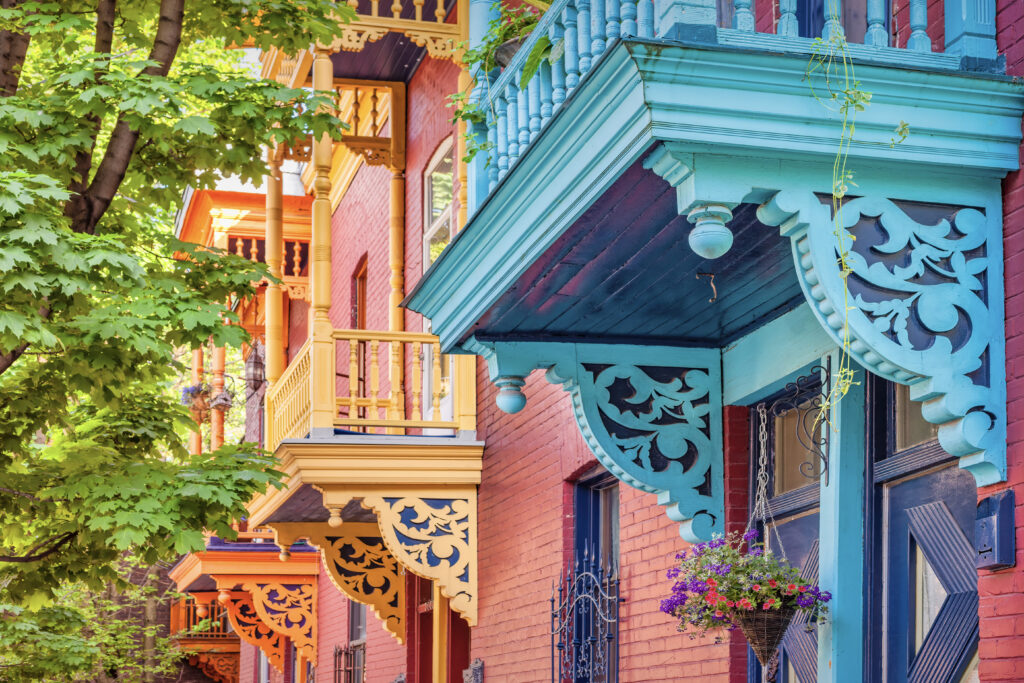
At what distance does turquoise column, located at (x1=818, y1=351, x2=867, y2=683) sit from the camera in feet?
17.5

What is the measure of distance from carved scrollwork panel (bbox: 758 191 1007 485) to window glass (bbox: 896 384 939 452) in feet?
2.57

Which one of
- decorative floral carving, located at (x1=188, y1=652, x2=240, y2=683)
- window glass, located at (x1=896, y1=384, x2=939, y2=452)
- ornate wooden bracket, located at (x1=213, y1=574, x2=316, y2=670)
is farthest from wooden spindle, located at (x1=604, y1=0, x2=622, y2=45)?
decorative floral carving, located at (x1=188, y1=652, x2=240, y2=683)

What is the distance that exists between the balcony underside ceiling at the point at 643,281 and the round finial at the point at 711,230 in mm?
263

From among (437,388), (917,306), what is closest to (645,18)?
(917,306)

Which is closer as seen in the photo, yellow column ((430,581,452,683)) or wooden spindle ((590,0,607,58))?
wooden spindle ((590,0,607,58))

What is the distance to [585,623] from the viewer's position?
8.74 m

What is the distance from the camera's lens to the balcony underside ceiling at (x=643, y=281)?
4867mm

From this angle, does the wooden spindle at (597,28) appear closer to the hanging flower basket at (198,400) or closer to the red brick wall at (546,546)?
the red brick wall at (546,546)

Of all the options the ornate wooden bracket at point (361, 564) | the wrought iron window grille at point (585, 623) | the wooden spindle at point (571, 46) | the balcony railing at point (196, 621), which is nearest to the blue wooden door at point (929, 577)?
the wooden spindle at point (571, 46)

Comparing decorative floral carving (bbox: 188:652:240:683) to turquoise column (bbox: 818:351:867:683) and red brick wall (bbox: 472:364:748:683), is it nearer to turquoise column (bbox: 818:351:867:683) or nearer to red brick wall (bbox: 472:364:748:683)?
red brick wall (bbox: 472:364:748:683)

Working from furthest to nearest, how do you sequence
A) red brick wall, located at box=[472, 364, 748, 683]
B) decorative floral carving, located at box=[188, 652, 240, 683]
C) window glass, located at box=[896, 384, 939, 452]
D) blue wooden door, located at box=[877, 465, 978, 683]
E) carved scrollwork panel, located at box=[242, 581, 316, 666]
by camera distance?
1. decorative floral carving, located at box=[188, 652, 240, 683]
2. carved scrollwork panel, located at box=[242, 581, 316, 666]
3. red brick wall, located at box=[472, 364, 748, 683]
4. window glass, located at box=[896, 384, 939, 452]
5. blue wooden door, located at box=[877, 465, 978, 683]

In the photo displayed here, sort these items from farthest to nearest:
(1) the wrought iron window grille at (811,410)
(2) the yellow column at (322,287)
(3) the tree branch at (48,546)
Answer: (2) the yellow column at (322,287) → (3) the tree branch at (48,546) → (1) the wrought iron window grille at (811,410)

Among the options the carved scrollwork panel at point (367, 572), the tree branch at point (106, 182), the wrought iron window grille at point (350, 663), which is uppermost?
the tree branch at point (106, 182)

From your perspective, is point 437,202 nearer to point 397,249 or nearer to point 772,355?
point 397,249
